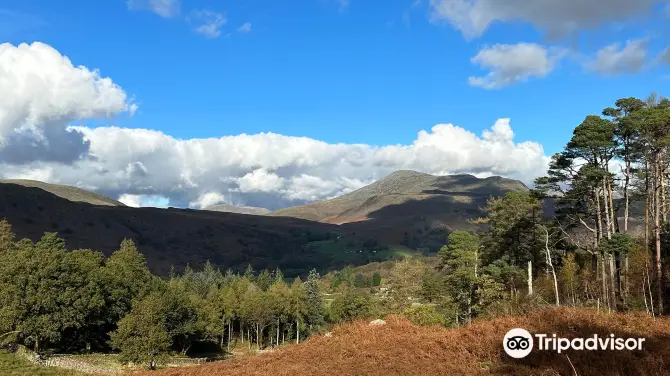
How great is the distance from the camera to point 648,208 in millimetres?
35000

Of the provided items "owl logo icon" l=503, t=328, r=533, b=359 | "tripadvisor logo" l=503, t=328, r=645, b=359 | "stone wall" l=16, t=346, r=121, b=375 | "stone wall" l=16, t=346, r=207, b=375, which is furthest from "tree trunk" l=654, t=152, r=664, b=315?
"stone wall" l=16, t=346, r=121, b=375

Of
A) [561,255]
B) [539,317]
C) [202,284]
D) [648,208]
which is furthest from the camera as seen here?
[202,284]

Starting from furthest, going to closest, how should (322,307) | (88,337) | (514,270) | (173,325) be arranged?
1. (322,307)
2. (173,325)
3. (88,337)
4. (514,270)

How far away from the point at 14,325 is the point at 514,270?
182ft

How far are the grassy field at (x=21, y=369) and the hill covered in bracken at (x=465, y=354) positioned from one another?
21747 mm

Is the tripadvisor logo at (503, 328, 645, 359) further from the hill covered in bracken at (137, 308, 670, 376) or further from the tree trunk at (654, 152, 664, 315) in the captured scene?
the tree trunk at (654, 152, 664, 315)

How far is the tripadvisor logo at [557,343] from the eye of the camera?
1503cm

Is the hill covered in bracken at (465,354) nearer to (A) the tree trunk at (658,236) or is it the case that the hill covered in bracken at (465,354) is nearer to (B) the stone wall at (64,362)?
(A) the tree trunk at (658,236)

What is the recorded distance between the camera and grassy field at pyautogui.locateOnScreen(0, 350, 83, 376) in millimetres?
33044

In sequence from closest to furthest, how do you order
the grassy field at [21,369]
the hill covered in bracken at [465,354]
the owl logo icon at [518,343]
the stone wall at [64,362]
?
1. the hill covered in bracken at [465,354]
2. the owl logo icon at [518,343]
3. the grassy field at [21,369]
4. the stone wall at [64,362]

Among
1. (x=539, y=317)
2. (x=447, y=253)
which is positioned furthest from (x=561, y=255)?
(x=539, y=317)

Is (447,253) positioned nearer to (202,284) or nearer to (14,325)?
(14,325)

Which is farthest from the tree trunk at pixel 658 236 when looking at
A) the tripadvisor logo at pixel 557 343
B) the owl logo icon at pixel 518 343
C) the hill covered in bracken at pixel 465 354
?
the owl logo icon at pixel 518 343

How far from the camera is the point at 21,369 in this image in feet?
118
